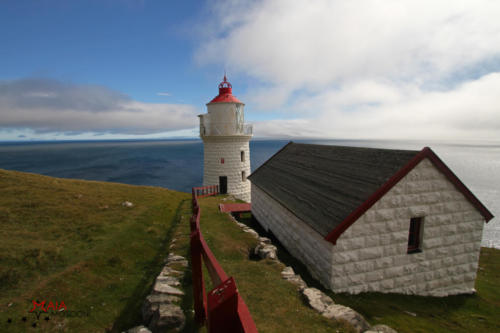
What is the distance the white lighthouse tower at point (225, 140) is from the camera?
27.3 m

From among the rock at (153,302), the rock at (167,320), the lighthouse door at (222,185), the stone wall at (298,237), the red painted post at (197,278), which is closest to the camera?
the red painted post at (197,278)

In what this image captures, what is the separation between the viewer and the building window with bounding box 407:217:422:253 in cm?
1051

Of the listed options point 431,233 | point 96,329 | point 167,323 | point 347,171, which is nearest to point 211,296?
point 167,323

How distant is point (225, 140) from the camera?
2761cm

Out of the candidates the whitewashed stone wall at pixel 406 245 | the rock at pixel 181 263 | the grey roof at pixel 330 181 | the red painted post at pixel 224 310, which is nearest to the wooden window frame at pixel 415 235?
the whitewashed stone wall at pixel 406 245

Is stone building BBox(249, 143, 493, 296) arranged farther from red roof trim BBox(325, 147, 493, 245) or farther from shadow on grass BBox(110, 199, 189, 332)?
shadow on grass BBox(110, 199, 189, 332)

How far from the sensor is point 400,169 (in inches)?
373

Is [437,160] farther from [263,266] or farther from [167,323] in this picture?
[167,323]

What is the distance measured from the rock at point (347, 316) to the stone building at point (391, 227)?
246 cm

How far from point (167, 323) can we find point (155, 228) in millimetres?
9992

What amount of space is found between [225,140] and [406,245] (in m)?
20.9

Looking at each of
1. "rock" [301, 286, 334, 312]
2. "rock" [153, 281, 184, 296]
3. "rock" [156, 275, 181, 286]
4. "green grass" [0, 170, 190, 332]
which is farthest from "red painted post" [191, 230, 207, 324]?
"rock" [301, 286, 334, 312]

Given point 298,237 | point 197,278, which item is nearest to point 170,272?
point 197,278

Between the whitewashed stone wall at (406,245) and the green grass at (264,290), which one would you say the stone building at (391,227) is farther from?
the green grass at (264,290)
